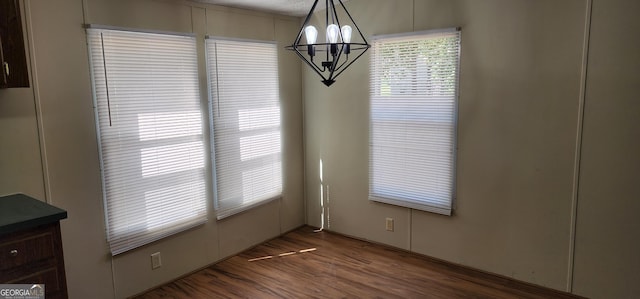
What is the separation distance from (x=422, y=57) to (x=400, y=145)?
33.9 inches

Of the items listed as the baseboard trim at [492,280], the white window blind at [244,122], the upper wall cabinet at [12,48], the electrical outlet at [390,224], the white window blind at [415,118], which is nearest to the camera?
the upper wall cabinet at [12,48]

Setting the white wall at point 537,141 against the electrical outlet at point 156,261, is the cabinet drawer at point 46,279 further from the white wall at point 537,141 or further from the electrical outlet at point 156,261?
the white wall at point 537,141

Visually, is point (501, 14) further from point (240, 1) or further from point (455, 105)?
point (240, 1)

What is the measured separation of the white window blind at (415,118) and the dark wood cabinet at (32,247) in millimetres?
2829

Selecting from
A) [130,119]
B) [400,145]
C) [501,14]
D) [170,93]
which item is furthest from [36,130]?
[501,14]

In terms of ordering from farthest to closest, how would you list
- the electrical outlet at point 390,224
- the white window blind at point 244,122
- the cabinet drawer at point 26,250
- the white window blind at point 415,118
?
the electrical outlet at point 390,224 → the white window blind at point 244,122 → the white window blind at point 415,118 → the cabinet drawer at point 26,250

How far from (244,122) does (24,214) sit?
212 centimetres

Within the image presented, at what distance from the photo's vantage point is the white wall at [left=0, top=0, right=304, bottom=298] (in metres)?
2.60

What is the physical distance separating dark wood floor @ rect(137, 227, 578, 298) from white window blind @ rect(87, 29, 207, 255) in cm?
57

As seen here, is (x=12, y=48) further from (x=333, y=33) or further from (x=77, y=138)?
(x=333, y=33)

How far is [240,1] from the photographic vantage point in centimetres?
368

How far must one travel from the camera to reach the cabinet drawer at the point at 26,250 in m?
2.03

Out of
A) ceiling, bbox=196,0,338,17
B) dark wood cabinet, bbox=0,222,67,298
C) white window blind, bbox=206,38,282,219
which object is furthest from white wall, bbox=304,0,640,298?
dark wood cabinet, bbox=0,222,67,298

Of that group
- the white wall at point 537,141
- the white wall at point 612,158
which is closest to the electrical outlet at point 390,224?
the white wall at point 537,141
